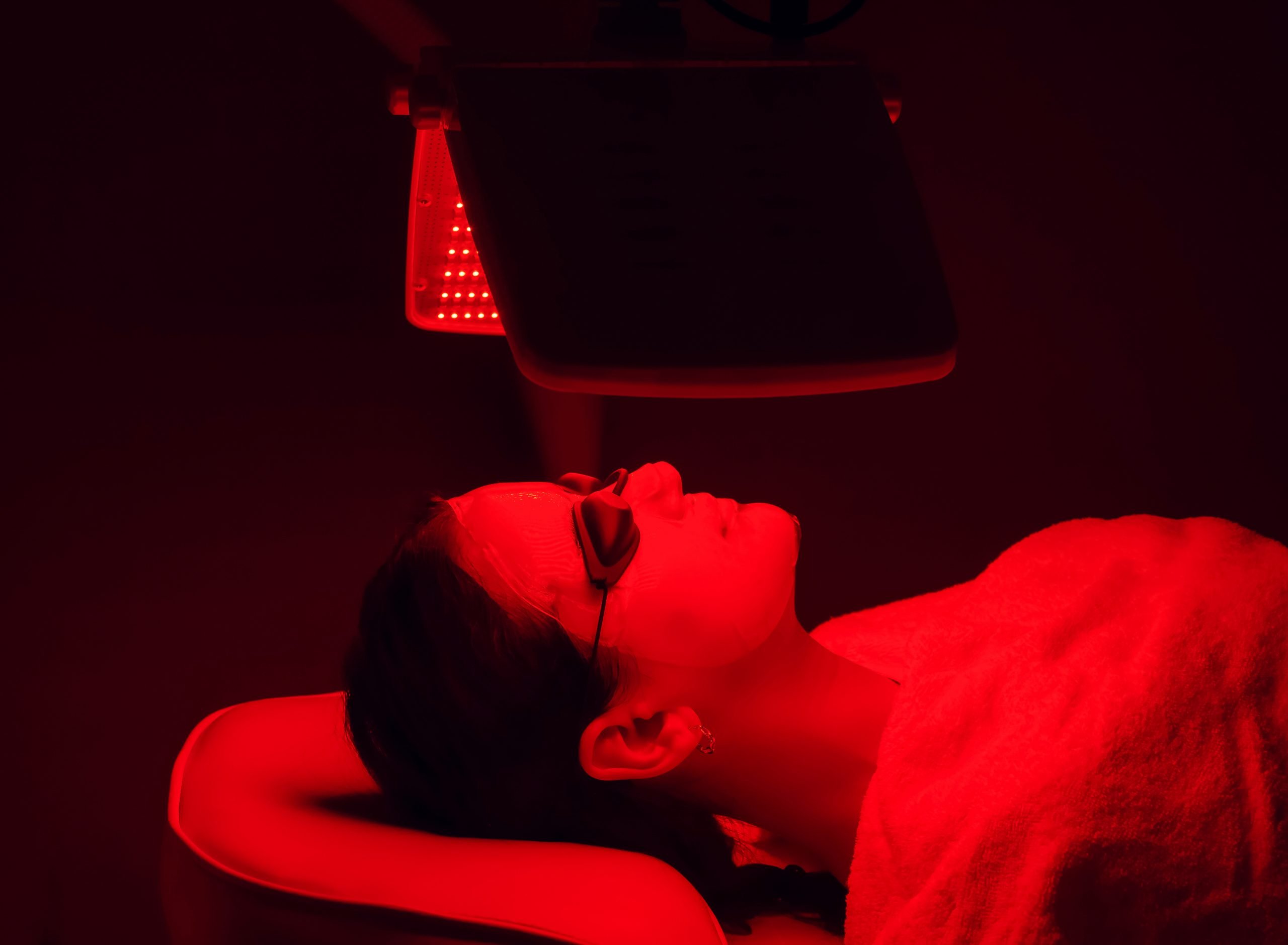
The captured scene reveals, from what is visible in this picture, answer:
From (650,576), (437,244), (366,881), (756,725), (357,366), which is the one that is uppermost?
(437,244)

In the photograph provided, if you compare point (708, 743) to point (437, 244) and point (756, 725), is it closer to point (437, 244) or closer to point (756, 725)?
point (756, 725)

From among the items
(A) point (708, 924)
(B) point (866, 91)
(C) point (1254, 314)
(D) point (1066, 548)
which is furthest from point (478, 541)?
(C) point (1254, 314)

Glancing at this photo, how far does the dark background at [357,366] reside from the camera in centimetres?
108

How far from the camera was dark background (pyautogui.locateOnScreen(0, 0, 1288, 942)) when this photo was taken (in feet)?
3.53

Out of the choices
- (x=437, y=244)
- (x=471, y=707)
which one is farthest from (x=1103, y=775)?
(x=437, y=244)

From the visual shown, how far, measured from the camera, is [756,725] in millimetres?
979

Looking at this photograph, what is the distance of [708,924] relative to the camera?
2.77ft

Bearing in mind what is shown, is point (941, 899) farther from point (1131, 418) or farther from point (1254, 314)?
point (1254, 314)

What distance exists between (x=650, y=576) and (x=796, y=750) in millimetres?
263

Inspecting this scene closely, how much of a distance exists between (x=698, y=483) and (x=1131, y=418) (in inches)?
27.5

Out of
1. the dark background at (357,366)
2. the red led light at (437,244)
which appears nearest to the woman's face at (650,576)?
the red led light at (437,244)

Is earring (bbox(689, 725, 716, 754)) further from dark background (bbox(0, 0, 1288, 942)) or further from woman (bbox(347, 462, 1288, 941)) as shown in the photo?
dark background (bbox(0, 0, 1288, 942))

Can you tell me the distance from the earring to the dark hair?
85mm

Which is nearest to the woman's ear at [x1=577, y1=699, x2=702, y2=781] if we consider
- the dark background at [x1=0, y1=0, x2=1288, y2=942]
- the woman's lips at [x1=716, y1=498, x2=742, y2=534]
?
the woman's lips at [x1=716, y1=498, x2=742, y2=534]
